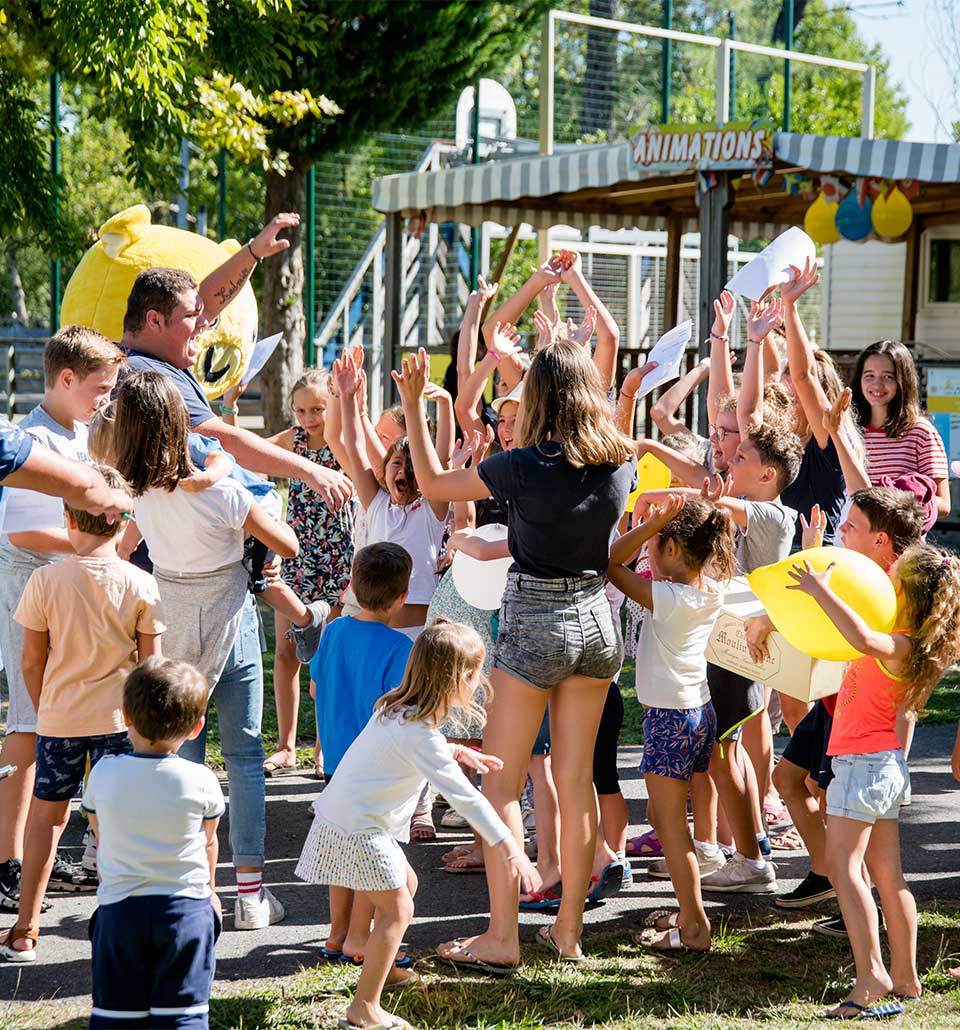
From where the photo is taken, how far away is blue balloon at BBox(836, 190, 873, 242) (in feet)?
40.1

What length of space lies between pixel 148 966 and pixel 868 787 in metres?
2.03

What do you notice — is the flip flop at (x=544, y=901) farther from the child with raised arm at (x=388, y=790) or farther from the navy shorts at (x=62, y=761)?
the navy shorts at (x=62, y=761)

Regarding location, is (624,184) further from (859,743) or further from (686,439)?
(859,743)

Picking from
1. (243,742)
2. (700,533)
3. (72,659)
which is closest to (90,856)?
(243,742)

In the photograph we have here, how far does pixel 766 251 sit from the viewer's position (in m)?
5.30

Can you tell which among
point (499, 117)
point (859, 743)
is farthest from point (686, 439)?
point (499, 117)

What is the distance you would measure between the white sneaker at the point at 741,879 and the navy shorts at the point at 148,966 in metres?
2.23

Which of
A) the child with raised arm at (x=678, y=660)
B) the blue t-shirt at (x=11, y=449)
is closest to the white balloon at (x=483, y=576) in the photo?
the child with raised arm at (x=678, y=660)

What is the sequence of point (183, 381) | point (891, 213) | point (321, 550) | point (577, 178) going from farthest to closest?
point (577, 178) < point (891, 213) < point (321, 550) < point (183, 381)

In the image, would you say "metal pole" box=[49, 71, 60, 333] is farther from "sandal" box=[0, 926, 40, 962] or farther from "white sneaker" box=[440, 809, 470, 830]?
"sandal" box=[0, 926, 40, 962]

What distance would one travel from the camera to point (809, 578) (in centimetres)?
367

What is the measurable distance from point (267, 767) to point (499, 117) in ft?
63.3

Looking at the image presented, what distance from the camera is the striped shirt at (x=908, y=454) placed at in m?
5.41

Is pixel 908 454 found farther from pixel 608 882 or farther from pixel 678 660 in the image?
pixel 608 882
